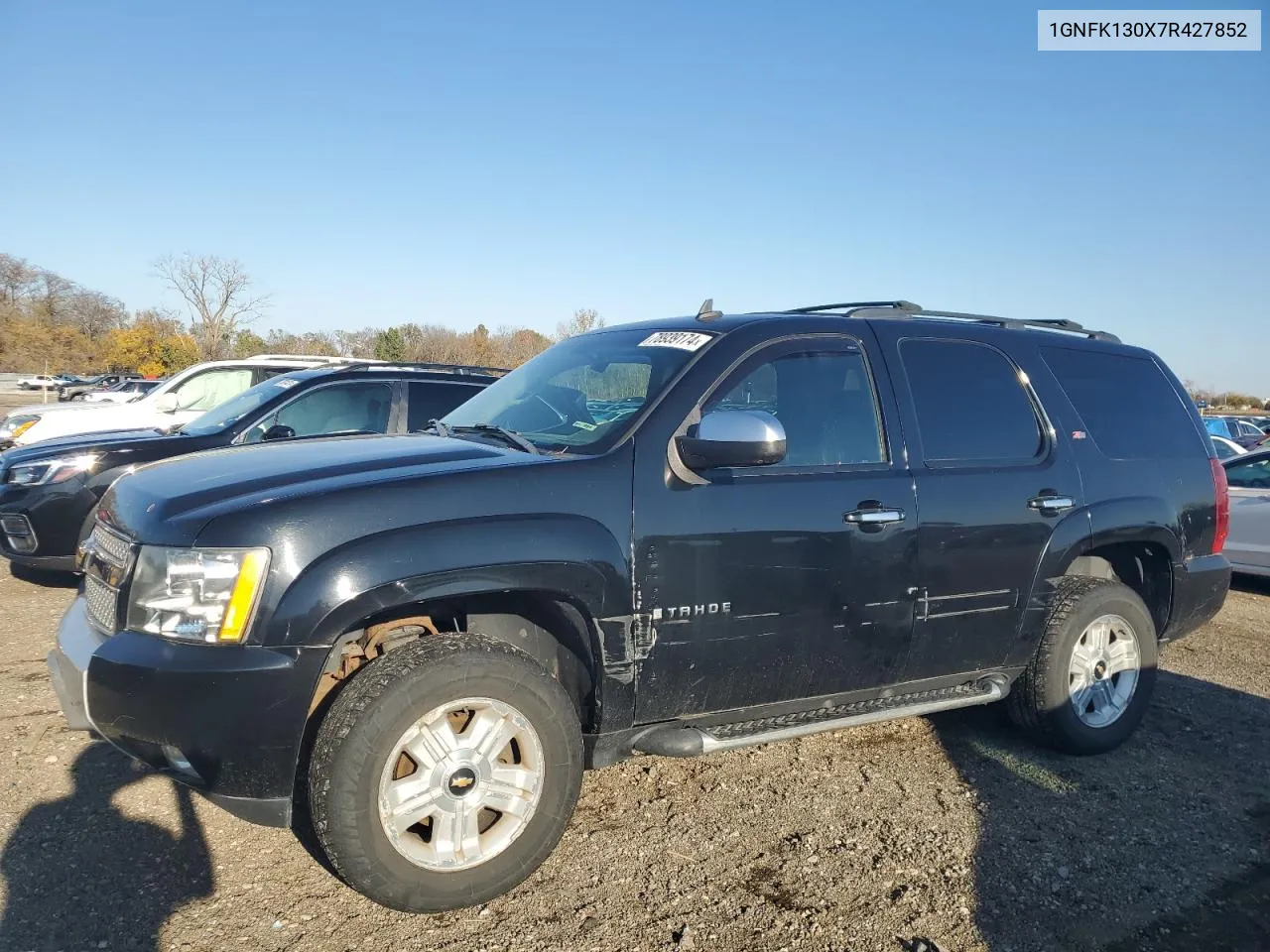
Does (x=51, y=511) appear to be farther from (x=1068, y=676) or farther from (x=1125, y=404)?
(x=1125, y=404)

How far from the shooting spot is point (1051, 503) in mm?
3988

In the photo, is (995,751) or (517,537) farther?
(995,751)

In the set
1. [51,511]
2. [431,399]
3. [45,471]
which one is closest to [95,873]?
[51,511]

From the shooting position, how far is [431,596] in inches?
107

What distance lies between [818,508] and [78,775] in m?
3.19

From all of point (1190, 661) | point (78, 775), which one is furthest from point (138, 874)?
point (1190, 661)

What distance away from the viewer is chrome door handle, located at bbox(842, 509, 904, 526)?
343 cm

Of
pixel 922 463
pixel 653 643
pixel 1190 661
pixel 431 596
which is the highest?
pixel 922 463

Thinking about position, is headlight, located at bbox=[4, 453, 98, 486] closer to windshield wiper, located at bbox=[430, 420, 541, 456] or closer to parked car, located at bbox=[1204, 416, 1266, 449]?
windshield wiper, located at bbox=[430, 420, 541, 456]

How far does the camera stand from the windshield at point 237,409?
6.94 m

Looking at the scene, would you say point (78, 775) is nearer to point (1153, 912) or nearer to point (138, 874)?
point (138, 874)

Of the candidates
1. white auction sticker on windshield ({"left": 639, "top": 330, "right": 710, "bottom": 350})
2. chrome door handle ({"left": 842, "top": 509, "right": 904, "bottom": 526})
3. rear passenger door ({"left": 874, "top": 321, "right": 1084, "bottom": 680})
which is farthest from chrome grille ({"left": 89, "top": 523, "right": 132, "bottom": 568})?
rear passenger door ({"left": 874, "top": 321, "right": 1084, "bottom": 680})

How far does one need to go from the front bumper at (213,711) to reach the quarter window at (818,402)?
6.13 feet

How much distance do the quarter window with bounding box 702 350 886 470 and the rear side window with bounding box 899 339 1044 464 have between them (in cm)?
25
